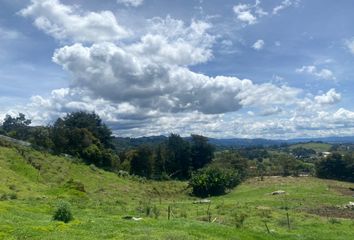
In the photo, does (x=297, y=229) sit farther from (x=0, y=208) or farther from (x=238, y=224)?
(x=0, y=208)

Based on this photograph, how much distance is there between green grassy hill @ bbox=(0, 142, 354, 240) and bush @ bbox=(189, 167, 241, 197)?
7.88ft

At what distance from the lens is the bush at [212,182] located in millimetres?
88750

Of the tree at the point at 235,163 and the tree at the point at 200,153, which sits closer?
the tree at the point at 235,163

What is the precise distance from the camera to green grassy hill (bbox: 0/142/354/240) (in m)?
27.1

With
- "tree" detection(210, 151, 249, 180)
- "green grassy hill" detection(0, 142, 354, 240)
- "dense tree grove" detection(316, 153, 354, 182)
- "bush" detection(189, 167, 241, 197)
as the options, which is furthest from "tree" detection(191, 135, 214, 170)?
"bush" detection(189, 167, 241, 197)

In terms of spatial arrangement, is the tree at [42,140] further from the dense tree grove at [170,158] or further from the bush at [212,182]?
the bush at [212,182]

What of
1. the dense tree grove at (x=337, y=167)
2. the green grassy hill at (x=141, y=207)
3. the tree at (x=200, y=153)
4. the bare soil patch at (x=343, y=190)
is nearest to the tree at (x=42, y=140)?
the green grassy hill at (x=141, y=207)

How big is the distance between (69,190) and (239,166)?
202ft

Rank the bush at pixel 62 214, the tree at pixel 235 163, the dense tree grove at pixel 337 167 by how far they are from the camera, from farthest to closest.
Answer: the dense tree grove at pixel 337 167 < the tree at pixel 235 163 < the bush at pixel 62 214

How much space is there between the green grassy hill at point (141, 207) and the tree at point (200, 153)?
101 feet

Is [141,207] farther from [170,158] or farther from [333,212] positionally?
[170,158]

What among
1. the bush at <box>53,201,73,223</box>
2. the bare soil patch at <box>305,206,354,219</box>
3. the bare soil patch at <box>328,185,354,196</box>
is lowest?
the bare soil patch at <box>328,185,354,196</box>

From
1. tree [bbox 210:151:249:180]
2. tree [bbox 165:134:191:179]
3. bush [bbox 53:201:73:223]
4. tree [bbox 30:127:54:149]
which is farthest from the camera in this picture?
tree [bbox 165:134:191:179]

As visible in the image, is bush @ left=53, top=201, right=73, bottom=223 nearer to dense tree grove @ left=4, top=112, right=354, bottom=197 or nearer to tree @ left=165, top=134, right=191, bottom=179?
dense tree grove @ left=4, top=112, right=354, bottom=197
